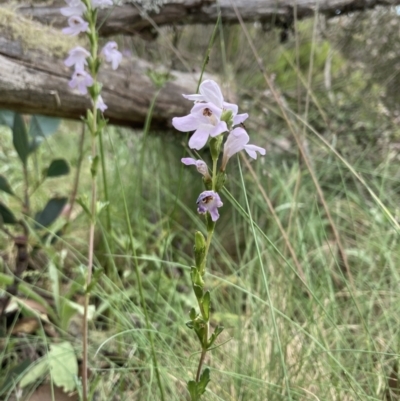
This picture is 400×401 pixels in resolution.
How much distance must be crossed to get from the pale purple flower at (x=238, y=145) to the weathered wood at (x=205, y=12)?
1.06 metres

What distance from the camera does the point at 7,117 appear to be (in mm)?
1492

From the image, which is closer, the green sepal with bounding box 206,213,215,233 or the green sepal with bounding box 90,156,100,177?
the green sepal with bounding box 206,213,215,233

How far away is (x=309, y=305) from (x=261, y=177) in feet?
2.75

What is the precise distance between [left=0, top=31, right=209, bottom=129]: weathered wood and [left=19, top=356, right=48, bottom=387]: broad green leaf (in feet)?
2.40

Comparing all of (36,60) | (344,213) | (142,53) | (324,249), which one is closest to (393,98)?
(344,213)

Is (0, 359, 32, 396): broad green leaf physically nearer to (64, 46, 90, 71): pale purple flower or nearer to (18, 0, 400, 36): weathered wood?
(64, 46, 90, 71): pale purple flower

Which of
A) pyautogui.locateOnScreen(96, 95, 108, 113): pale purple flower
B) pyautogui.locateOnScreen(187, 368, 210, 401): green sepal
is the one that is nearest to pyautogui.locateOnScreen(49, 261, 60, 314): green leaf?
pyautogui.locateOnScreen(96, 95, 108, 113): pale purple flower

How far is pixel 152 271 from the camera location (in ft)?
5.28

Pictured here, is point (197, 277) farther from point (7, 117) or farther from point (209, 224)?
point (7, 117)

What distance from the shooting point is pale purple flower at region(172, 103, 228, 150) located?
620mm

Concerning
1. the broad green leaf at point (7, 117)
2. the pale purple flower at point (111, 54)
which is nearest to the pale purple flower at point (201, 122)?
the pale purple flower at point (111, 54)

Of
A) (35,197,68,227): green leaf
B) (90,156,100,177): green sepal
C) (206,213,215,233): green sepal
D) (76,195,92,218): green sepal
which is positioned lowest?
(206,213,215,233): green sepal

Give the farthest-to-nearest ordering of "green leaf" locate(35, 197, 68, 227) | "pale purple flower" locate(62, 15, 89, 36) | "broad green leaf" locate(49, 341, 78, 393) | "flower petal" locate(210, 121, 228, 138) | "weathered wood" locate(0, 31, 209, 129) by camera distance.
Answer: "green leaf" locate(35, 197, 68, 227) < "weathered wood" locate(0, 31, 209, 129) < "broad green leaf" locate(49, 341, 78, 393) < "pale purple flower" locate(62, 15, 89, 36) < "flower petal" locate(210, 121, 228, 138)

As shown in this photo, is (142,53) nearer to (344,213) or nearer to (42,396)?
(344,213)
